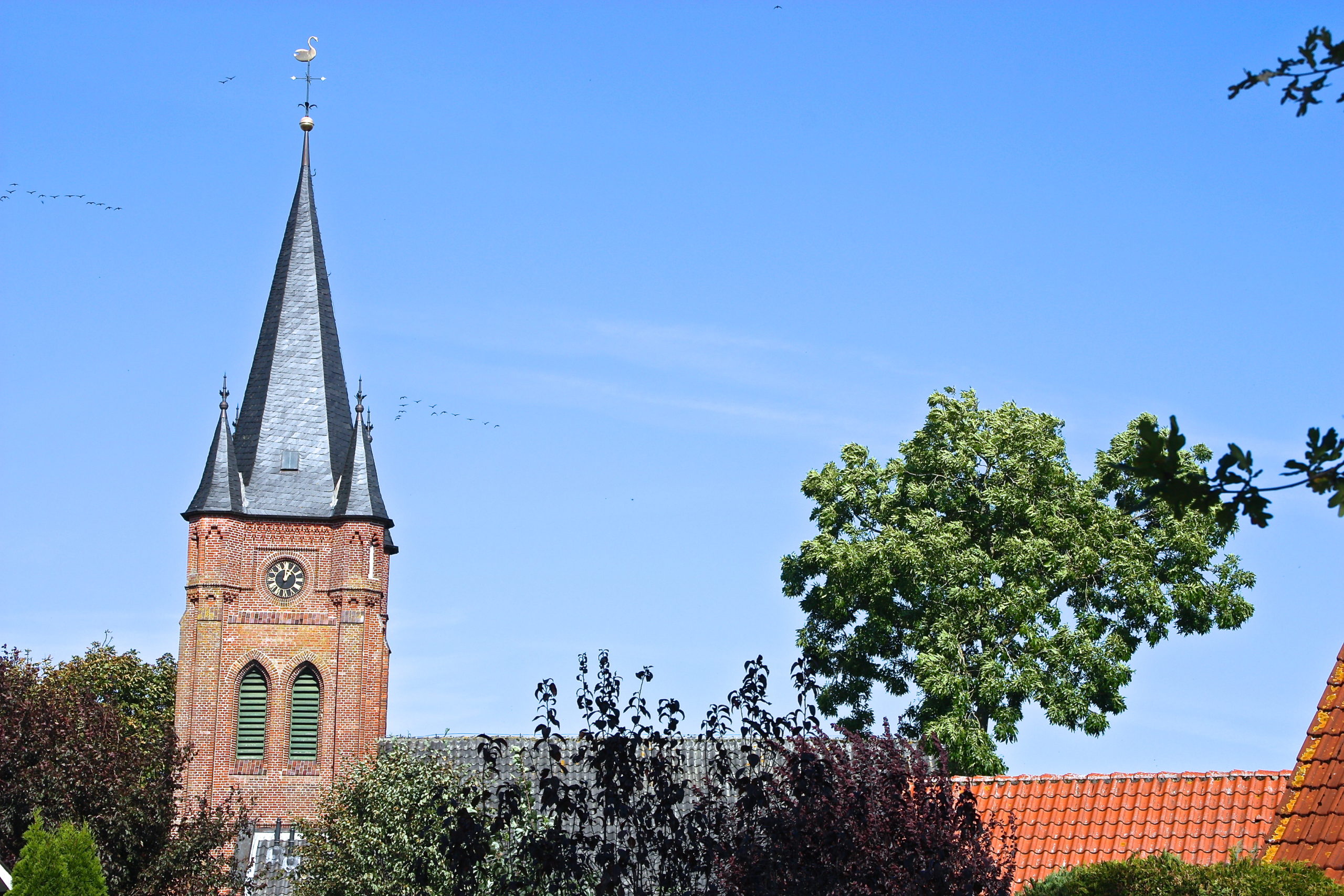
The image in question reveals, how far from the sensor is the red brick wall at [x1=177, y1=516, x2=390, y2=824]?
43.5m

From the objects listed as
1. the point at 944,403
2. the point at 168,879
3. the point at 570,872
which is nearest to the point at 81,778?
the point at 168,879

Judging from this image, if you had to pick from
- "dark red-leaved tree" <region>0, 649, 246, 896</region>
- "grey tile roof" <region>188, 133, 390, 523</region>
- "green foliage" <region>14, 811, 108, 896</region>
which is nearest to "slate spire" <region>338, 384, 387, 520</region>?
"grey tile roof" <region>188, 133, 390, 523</region>

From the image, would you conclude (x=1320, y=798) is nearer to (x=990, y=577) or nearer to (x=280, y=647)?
(x=990, y=577)

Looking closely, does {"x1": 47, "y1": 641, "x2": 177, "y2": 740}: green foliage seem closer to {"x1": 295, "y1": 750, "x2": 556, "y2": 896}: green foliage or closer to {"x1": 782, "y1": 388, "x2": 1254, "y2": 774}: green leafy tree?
{"x1": 295, "y1": 750, "x2": 556, "y2": 896}: green foliage

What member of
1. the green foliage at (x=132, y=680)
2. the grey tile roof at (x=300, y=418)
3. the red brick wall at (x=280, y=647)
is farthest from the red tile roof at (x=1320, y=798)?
the green foliage at (x=132, y=680)

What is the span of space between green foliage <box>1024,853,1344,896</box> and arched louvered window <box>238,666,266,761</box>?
110ft

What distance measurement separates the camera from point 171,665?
5475 cm

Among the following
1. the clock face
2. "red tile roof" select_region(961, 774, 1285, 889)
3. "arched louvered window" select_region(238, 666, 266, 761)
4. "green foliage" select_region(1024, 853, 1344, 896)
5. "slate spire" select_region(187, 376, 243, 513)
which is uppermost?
"slate spire" select_region(187, 376, 243, 513)

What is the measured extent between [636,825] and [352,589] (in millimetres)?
33400

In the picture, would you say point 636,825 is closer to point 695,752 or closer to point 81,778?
point 81,778

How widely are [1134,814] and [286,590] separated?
97.2ft

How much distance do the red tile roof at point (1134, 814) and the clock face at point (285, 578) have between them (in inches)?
1070

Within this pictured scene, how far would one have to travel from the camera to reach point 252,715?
1748 inches

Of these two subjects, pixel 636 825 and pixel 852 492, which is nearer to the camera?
pixel 636 825
